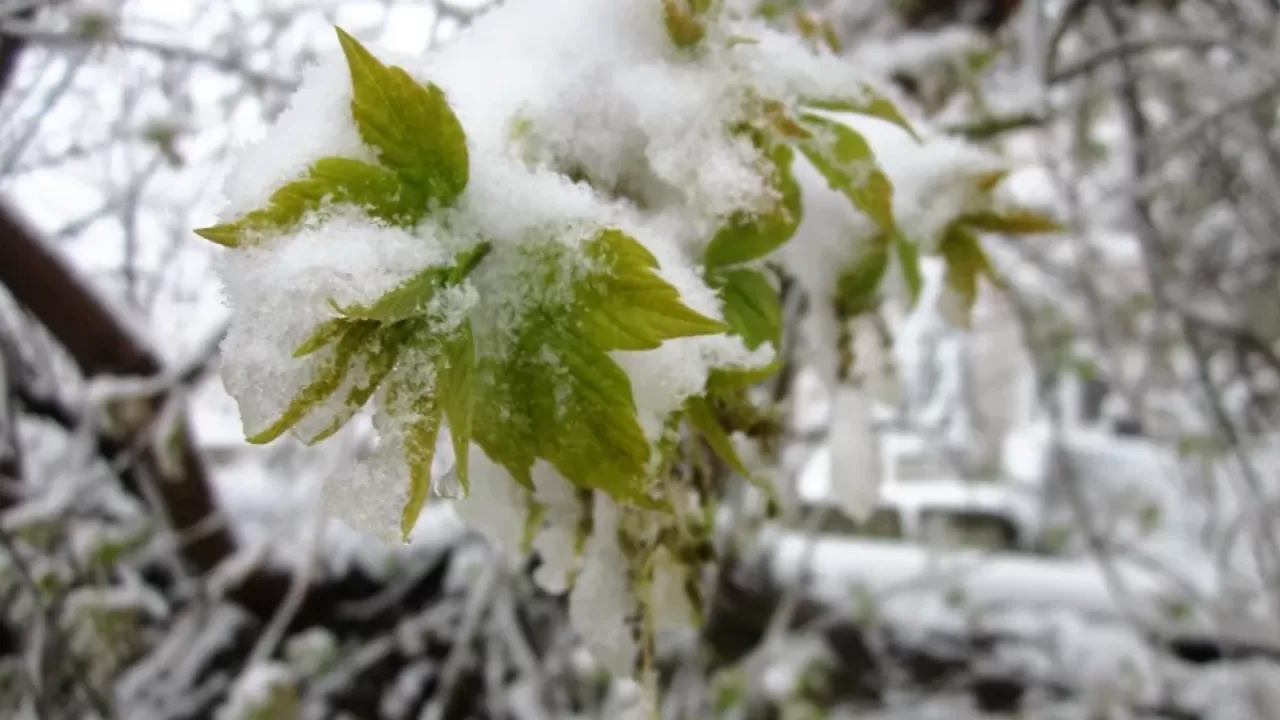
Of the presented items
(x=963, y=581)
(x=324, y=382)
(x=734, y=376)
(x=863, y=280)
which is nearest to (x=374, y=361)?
(x=324, y=382)

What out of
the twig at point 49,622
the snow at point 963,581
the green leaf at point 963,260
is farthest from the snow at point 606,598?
the snow at point 963,581

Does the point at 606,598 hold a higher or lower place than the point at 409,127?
lower

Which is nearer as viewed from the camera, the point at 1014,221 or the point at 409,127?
the point at 409,127

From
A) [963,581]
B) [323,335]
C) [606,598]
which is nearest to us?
[323,335]

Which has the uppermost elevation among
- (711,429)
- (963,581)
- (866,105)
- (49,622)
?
(866,105)

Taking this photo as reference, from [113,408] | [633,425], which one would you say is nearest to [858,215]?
[633,425]

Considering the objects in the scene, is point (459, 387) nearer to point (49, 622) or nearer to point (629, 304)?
point (629, 304)

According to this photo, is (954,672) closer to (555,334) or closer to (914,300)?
(914,300)

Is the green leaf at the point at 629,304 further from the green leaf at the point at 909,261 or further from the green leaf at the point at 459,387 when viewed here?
the green leaf at the point at 909,261

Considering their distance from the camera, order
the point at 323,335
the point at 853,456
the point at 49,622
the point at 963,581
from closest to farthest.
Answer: the point at 323,335
the point at 853,456
the point at 49,622
the point at 963,581

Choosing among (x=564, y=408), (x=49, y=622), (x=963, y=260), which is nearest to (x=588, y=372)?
(x=564, y=408)
